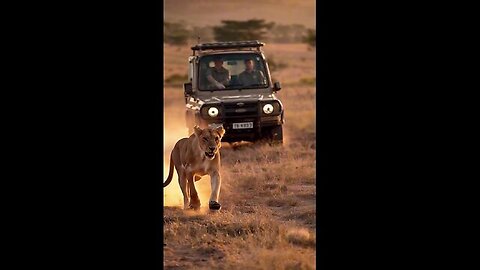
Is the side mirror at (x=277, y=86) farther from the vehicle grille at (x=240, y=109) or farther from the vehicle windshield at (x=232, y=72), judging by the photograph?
the vehicle grille at (x=240, y=109)

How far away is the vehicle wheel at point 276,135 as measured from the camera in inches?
366

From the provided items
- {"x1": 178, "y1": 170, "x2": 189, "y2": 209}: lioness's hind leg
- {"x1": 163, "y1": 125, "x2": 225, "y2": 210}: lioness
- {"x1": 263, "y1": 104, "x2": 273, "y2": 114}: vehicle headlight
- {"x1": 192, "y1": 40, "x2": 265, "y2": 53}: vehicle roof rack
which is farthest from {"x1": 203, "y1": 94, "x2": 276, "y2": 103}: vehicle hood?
{"x1": 178, "y1": 170, "x2": 189, "y2": 209}: lioness's hind leg

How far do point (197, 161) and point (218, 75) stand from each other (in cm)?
290

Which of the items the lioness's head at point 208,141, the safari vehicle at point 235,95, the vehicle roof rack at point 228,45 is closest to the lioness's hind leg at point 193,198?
the lioness's head at point 208,141

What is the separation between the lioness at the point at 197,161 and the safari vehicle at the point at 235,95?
555 millimetres

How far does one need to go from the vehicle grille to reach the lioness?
1.21 meters

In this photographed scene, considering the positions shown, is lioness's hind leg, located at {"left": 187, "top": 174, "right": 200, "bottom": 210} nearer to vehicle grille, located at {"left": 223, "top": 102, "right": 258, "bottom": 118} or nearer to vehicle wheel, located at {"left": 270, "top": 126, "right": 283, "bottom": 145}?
vehicle grille, located at {"left": 223, "top": 102, "right": 258, "bottom": 118}

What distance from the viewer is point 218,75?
1019 cm

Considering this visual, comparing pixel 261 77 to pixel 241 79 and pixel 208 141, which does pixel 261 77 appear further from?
pixel 208 141

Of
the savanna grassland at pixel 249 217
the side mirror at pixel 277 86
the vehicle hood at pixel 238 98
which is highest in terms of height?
the side mirror at pixel 277 86
